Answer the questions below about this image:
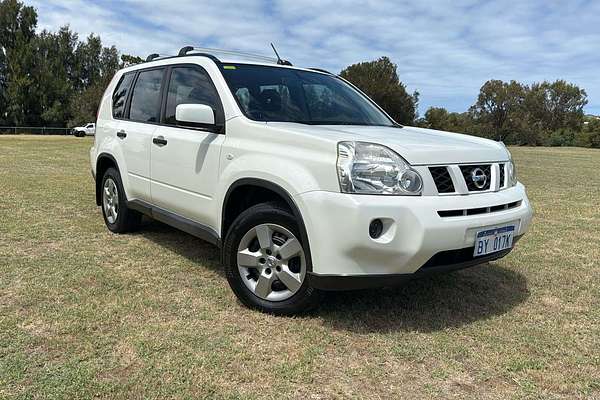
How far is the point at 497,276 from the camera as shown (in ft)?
15.2

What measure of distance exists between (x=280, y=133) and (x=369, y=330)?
1.43m

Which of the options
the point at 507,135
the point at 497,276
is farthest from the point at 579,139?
the point at 497,276

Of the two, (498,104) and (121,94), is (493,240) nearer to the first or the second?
(121,94)

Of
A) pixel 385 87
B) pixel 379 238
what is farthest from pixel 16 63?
pixel 379 238

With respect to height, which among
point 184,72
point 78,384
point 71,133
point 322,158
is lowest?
point 71,133

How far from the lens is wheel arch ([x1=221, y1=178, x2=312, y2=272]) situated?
10.5 ft

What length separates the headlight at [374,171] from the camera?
306 centimetres

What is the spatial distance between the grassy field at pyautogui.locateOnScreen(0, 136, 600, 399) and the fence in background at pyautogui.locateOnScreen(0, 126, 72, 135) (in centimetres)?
5772

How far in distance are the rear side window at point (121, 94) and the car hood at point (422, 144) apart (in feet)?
8.30

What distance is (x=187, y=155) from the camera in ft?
14.0

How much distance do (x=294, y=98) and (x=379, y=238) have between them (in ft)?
5.67

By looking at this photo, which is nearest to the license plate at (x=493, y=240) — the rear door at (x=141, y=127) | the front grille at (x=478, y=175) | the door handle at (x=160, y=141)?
the front grille at (x=478, y=175)

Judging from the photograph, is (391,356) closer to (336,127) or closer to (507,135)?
(336,127)

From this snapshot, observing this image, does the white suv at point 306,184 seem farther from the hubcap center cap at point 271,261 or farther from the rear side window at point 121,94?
the rear side window at point 121,94
